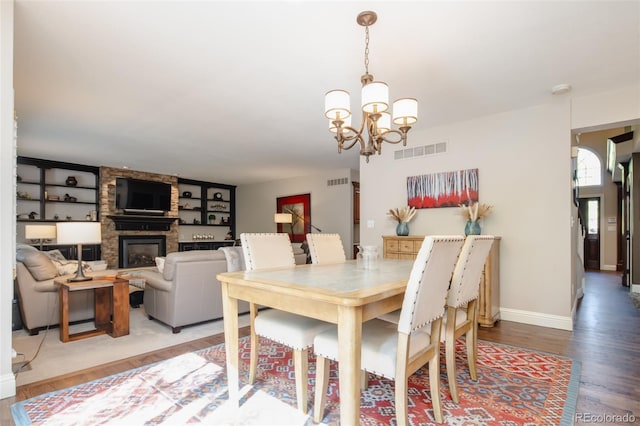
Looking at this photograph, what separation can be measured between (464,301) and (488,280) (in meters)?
1.77

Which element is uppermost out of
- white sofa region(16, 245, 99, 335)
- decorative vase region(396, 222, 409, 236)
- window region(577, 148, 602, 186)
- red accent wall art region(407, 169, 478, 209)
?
window region(577, 148, 602, 186)

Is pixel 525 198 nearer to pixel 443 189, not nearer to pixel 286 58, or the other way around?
pixel 443 189

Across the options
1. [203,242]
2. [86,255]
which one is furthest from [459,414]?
[203,242]

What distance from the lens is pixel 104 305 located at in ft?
11.4

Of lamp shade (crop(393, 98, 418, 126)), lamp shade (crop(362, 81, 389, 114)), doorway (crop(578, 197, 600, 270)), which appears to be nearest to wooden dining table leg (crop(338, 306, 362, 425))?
lamp shade (crop(362, 81, 389, 114))

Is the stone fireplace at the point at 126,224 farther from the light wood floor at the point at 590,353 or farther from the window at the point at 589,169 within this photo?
the window at the point at 589,169

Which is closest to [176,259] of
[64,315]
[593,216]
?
[64,315]

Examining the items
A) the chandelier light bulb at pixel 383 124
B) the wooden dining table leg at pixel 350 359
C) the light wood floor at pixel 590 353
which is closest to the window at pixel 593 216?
the light wood floor at pixel 590 353

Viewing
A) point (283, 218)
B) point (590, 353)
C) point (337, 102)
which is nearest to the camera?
point (337, 102)

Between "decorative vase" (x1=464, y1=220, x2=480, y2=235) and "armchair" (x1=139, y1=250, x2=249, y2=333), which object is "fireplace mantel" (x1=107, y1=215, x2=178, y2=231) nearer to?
"armchair" (x1=139, y1=250, x2=249, y2=333)

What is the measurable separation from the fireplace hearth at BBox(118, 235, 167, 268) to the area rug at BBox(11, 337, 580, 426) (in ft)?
19.1

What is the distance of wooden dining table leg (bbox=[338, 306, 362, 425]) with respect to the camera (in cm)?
138

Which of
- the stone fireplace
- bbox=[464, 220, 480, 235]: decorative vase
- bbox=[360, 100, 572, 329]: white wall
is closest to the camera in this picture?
bbox=[360, 100, 572, 329]: white wall

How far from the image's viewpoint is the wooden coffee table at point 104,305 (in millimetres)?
3104
